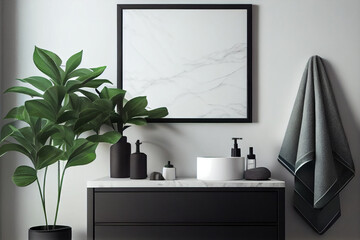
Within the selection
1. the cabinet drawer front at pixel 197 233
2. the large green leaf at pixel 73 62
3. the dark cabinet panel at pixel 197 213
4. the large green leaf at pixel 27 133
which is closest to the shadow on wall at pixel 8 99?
the large green leaf at pixel 27 133

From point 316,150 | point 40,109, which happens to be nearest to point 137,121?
point 40,109

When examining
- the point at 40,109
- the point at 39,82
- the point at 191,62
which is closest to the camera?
the point at 40,109

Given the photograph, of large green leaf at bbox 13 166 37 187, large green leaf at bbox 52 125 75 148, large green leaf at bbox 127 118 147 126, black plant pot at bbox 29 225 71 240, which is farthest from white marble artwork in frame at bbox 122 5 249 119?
black plant pot at bbox 29 225 71 240

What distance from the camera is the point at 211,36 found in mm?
2893

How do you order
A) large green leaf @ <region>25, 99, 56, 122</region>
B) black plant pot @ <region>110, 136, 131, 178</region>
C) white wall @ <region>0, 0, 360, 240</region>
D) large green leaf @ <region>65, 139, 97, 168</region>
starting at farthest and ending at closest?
white wall @ <region>0, 0, 360, 240</region>, black plant pot @ <region>110, 136, 131, 178</region>, large green leaf @ <region>65, 139, 97, 168</region>, large green leaf @ <region>25, 99, 56, 122</region>

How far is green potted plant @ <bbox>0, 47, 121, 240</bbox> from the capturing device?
7.97 feet

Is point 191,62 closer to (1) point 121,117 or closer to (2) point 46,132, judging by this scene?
(1) point 121,117

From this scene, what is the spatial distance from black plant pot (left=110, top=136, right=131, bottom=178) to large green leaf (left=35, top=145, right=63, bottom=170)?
0.33 meters

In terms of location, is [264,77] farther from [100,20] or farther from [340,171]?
[100,20]

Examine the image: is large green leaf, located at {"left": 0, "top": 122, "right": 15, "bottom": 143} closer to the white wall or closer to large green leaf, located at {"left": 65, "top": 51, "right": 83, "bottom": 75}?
the white wall

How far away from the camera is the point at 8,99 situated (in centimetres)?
292

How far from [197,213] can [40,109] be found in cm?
93

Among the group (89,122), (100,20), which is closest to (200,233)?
(89,122)

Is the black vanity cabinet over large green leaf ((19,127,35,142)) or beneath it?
beneath
